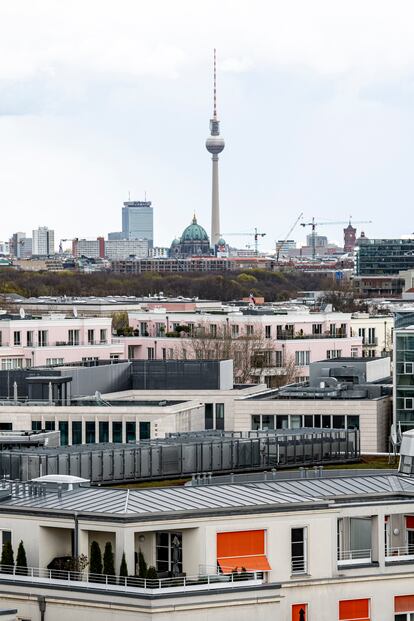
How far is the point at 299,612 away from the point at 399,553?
2.72 m

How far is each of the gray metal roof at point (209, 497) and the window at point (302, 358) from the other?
227ft

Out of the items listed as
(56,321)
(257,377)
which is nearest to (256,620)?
(257,377)

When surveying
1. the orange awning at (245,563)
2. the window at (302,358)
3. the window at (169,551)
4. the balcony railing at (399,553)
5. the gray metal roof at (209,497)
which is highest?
the gray metal roof at (209,497)

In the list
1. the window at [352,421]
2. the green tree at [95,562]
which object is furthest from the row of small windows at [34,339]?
the green tree at [95,562]

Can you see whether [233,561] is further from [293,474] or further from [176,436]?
[176,436]

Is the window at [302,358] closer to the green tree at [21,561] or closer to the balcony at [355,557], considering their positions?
the balcony at [355,557]

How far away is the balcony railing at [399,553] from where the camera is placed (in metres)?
36.8

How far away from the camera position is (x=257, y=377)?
97.9 metres

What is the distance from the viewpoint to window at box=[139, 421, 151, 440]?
197 feet

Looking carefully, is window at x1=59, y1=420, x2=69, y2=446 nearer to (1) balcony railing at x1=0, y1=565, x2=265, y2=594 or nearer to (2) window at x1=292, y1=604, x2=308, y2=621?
(1) balcony railing at x1=0, y1=565, x2=265, y2=594

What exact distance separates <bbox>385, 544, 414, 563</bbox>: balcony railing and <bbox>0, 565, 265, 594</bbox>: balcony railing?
9.54 feet

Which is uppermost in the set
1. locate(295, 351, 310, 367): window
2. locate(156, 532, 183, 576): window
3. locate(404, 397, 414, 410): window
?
locate(404, 397, 414, 410): window

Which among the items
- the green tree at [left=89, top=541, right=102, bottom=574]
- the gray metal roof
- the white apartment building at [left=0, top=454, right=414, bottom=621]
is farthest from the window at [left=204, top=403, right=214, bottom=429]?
the green tree at [left=89, top=541, right=102, bottom=574]

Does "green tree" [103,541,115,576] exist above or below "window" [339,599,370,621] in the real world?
above
